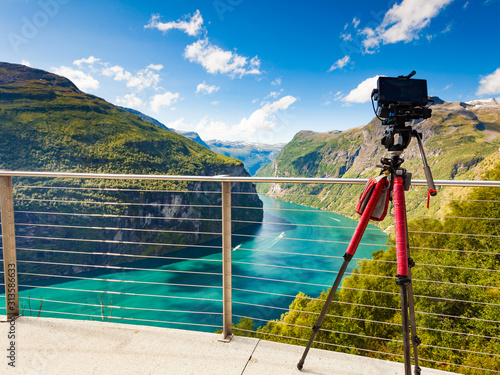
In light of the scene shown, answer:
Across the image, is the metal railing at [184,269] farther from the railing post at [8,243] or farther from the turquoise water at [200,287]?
the railing post at [8,243]

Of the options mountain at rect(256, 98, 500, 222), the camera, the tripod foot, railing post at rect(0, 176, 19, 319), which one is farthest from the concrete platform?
mountain at rect(256, 98, 500, 222)

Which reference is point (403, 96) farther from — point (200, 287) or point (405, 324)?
point (200, 287)

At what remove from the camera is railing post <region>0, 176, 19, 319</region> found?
1.86 m

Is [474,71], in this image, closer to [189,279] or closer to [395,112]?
[189,279]

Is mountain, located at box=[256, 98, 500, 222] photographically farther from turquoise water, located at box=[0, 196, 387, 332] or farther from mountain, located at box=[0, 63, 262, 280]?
mountain, located at box=[0, 63, 262, 280]

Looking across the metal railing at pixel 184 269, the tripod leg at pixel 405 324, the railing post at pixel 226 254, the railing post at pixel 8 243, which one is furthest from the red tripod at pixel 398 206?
the metal railing at pixel 184 269

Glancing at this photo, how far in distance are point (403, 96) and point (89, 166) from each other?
193 feet

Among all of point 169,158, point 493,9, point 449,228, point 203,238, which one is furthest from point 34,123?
point 493,9

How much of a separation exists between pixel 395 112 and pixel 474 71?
104222mm

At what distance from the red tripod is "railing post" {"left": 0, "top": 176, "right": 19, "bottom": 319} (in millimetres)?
2115

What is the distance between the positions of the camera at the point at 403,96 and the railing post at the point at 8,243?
2.35m

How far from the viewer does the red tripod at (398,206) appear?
3.64 feet

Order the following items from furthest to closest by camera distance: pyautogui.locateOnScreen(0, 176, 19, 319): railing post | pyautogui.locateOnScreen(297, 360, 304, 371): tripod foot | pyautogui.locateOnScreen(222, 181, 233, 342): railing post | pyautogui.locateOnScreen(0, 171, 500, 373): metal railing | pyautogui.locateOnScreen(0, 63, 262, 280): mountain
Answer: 1. pyautogui.locateOnScreen(0, 63, 262, 280): mountain
2. pyautogui.locateOnScreen(0, 171, 500, 373): metal railing
3. pyautogui.locateOnScreen(0, 176, 19, 319): railing post
4. pyautogui.locateOnScreen(222, 181, 233, 342): railing post
5. pyautogui.locateOnScreen(297, 360, 304, 371): tripod foot

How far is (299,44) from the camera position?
62.7m
